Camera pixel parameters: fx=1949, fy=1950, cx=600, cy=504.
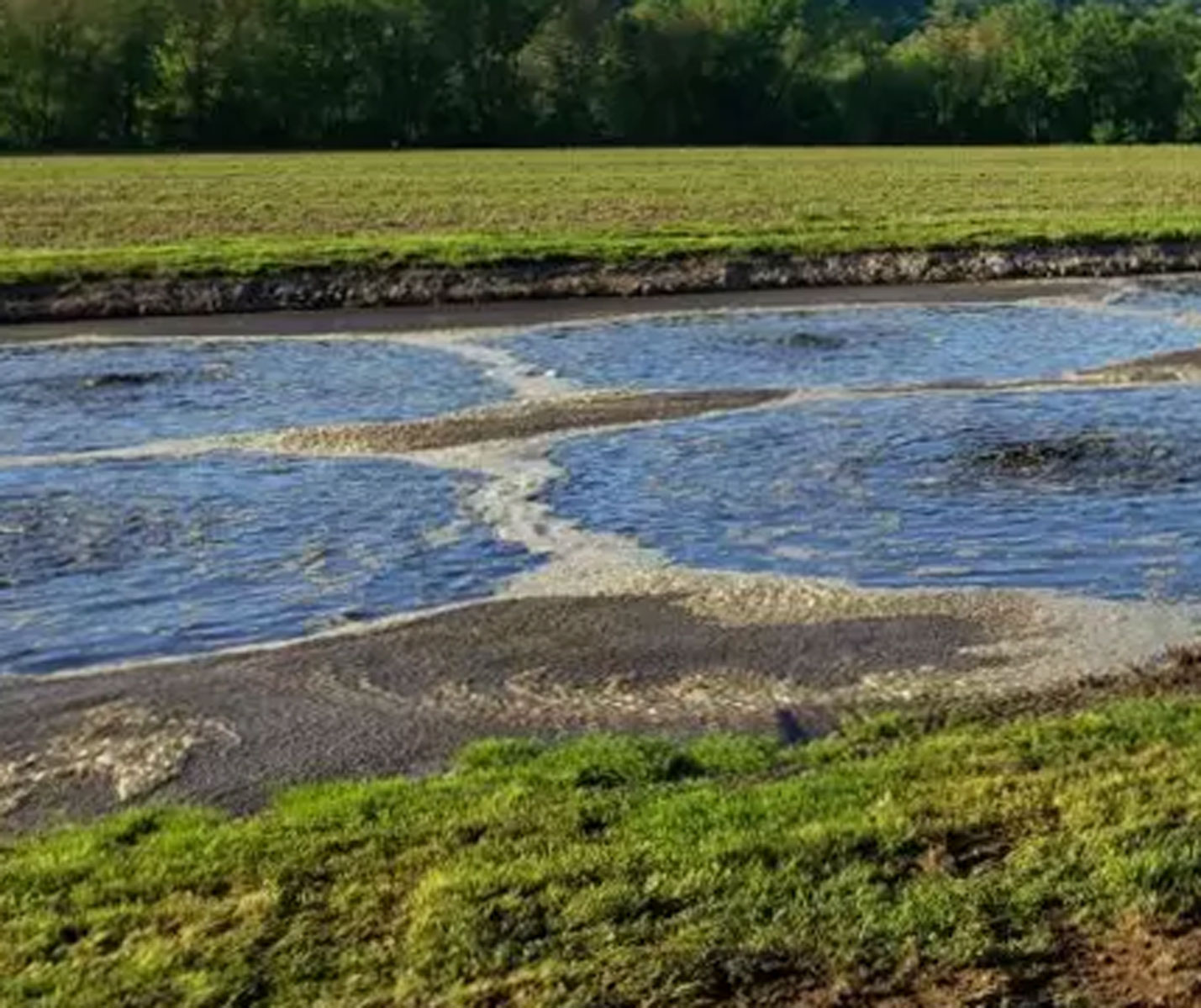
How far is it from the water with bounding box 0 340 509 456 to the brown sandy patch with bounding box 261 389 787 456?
0.89 m

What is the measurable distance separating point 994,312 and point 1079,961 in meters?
28.9

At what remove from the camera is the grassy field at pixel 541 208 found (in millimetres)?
41656

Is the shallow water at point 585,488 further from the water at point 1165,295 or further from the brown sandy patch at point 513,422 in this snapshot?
the water at point 1165,295

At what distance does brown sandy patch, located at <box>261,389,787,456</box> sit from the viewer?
22516 mm

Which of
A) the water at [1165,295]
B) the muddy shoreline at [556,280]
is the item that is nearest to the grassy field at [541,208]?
the muddy shoreline at [556,280]

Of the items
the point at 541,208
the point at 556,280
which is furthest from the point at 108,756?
the point at 541,208

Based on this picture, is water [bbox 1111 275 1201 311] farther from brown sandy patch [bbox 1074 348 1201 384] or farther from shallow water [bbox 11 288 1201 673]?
brown sandy patch [bbox 1074 348 1201 384]

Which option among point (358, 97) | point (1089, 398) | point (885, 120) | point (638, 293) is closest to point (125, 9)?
point (358, 97)

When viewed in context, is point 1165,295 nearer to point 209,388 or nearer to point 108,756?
point 209,388

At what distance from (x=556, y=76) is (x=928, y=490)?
111m

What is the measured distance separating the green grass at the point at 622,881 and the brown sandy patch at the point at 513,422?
12.3m

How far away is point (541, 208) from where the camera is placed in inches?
2188

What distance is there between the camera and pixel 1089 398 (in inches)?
982

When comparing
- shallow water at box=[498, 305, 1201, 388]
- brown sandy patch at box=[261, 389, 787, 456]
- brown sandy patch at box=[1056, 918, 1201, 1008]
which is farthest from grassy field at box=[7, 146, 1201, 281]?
brown sandy patch at box=[1056, 918, 1201, 1008]
